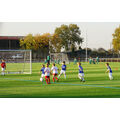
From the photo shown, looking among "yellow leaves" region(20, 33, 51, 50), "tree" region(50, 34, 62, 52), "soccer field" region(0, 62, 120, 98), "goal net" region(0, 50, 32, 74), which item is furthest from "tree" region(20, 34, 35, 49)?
"soccer field" region(0, 62, 120, 98)

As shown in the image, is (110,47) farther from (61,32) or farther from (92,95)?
(92,95)

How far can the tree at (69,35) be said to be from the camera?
346 ft

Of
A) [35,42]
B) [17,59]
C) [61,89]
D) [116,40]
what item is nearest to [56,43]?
[35,42]

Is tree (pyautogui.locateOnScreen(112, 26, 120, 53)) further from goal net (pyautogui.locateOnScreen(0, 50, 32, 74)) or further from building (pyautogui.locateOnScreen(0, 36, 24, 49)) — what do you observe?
goal net (pyautogui.locateOnScreen(0, 50, 32, 74))

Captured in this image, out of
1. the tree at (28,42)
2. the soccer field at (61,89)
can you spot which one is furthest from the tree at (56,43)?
the soccer field at (61,89)

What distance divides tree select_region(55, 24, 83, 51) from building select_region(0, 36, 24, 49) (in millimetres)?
17466

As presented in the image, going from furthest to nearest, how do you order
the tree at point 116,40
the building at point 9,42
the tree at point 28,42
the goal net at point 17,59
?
the building at point 9,42 < the tree at point 28,42 < the tree at point 116,40 < the goal net at point 17,59

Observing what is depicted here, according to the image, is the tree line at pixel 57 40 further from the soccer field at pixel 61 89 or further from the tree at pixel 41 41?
the soccer field at pixel 61 89

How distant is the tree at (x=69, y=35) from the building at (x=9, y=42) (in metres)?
17.5

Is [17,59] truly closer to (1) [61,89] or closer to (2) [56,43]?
(1) [61,89]

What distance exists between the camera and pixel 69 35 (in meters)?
107

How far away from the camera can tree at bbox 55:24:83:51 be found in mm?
105438

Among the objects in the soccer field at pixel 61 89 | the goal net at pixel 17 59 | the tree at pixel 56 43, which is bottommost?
the soccer field at pixel 61 89

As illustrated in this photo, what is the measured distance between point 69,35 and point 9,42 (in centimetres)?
2536
